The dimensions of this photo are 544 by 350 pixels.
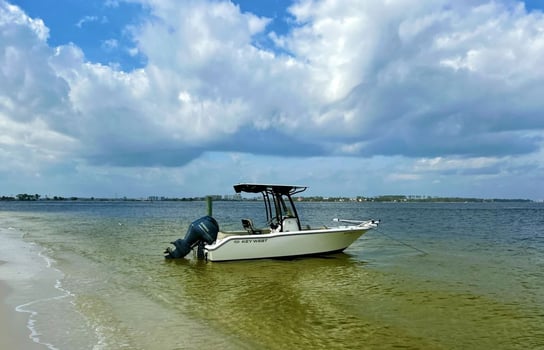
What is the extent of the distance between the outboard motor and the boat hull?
40 cm

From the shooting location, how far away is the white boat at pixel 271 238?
17406 millimetres

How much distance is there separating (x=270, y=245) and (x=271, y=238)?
32 cm

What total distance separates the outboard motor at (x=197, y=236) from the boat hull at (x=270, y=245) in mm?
396

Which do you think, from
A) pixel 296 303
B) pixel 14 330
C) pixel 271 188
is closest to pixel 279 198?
pixel 271 188

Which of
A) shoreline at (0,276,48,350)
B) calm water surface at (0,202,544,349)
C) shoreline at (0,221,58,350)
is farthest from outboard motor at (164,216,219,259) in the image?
shoreline at (0,276,48,350)

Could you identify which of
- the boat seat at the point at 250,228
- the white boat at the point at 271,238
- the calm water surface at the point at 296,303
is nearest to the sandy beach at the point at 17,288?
the calm water surface at the point at 296,303

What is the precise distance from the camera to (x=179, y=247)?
59.3ft

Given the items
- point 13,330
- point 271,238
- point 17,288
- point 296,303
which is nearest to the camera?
point 13,330

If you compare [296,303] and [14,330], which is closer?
[14,330]

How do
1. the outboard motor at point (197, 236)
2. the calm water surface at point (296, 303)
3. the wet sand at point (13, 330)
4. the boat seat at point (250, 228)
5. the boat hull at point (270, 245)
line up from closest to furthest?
the wet sand at point (13, 330) → the calm water surface at point (296, 303) → the boat hull at point (270, 245) → the outboard motor at point (197, 236) → the boat seat at point (250, 228)

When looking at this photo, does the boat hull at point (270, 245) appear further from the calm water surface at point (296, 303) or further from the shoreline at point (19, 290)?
the shoreline at point (19, 290)

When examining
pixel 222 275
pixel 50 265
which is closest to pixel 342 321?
pixel 222 275

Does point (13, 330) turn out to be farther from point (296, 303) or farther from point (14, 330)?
point (296, 303)

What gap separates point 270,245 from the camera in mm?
17625
